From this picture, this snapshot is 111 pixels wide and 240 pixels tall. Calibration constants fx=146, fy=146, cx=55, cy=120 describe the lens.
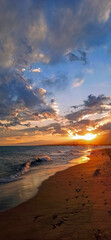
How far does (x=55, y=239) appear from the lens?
504 centimetres

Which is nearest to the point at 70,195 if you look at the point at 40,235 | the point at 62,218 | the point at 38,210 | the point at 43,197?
the point at 43,197

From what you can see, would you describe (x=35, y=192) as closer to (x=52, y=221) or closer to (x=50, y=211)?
(x=50, y=211)

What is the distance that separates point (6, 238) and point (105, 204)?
4781 mm

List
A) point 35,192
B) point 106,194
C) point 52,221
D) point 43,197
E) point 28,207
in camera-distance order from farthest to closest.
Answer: point 35,192
point 43,197
point 106,194
point 28,207
point 52,221

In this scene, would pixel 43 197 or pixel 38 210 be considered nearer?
pixel 38 210

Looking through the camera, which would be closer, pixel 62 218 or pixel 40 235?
pixel 40 235

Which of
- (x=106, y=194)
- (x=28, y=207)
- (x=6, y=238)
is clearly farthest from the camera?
(x=106, y=194)

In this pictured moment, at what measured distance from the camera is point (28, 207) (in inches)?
321

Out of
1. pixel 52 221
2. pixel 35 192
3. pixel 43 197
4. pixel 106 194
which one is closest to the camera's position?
pixel 52 221

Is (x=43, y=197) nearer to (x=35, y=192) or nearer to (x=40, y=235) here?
(x=35, y=192)

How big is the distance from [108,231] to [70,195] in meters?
4.40

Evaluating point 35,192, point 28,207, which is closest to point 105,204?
point 28,207

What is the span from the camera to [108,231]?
5.19 metres

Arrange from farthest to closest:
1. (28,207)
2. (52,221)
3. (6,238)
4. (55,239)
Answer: (28,207) < (52,221) < (6,238) < (55,239)
